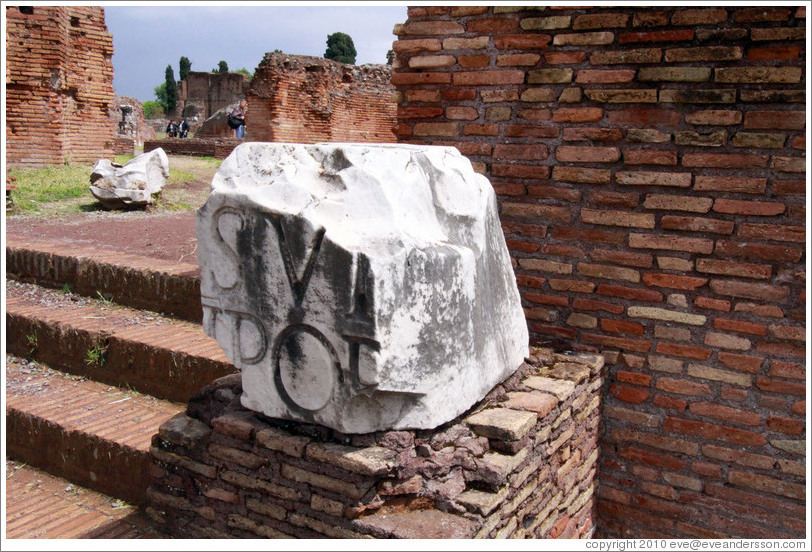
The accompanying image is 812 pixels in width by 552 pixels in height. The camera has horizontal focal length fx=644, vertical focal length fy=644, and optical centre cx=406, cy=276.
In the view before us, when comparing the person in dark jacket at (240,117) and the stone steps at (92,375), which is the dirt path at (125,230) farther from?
the person in dark jacket at (240,117)

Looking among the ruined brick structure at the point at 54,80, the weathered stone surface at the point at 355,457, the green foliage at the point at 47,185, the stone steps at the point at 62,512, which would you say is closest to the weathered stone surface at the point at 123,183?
the green foliage at the point at 47,185

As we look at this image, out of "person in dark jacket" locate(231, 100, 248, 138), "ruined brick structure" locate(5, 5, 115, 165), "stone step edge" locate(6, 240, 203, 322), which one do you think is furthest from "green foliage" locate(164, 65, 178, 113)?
"stone step edge" locate(6, 240, 203, 322)

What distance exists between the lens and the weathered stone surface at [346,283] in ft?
6.94

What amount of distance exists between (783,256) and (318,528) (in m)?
2.43

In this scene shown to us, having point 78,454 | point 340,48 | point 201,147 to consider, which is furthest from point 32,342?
point 340,48

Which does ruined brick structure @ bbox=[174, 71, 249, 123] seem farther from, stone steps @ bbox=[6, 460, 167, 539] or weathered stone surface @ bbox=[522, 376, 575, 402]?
weathered stone surface @ bbox=[522, 376, 575, 402]

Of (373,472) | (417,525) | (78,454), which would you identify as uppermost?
(373,472)

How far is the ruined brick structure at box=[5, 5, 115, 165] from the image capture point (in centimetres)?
1054

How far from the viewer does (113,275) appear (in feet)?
16.3

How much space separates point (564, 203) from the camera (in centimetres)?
347

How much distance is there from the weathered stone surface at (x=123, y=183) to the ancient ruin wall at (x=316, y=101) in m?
6.53

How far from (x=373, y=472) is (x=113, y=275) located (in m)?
3.59

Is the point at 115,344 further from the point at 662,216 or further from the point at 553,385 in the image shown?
the point at 662,216

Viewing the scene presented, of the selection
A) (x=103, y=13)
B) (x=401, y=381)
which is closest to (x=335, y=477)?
(x=401, y=381)
